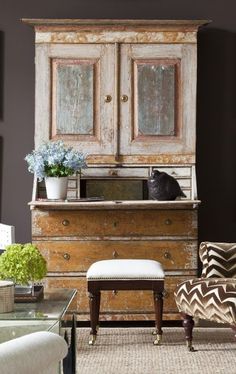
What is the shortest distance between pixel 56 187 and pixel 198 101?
1.27 m

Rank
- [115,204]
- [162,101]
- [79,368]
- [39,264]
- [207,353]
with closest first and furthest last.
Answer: [39,264], [79,368], [207,353], [115,204], [162,101]

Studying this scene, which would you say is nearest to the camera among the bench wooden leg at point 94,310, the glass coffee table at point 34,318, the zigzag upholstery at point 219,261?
the glass coffee table at point 34,318

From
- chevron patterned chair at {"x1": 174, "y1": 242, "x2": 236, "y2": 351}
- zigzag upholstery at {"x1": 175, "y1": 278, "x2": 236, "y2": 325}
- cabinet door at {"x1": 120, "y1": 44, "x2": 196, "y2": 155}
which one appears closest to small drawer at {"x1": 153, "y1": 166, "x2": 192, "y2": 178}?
cabinet door at {"x1": 120, "y1": 44, "x2": 196, "y2": 155}

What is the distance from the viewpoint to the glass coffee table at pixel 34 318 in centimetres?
345

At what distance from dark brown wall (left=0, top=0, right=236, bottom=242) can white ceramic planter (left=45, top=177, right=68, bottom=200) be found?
1.86 feet

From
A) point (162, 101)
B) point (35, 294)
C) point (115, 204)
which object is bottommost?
point (35, 294)

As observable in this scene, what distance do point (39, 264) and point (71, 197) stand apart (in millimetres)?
1999

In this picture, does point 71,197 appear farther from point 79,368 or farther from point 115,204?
point 79,368

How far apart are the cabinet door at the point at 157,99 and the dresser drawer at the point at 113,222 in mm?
477

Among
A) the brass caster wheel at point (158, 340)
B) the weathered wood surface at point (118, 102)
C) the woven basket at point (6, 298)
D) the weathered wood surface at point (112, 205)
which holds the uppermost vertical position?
the weathered wood surface at point (118, 102)

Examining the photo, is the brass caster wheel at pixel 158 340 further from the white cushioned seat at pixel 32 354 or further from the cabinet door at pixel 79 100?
the white cushioned seat at pixel 32 354

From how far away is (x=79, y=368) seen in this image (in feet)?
14.9

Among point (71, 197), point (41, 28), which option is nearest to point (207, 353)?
point (71, 197)

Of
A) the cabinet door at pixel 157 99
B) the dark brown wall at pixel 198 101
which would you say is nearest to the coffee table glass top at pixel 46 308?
A: the cabinet door at pixel 157 99
